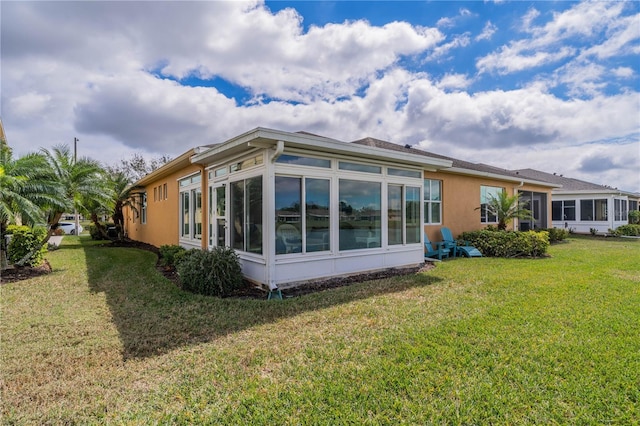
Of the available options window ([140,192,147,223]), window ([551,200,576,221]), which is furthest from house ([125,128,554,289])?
window ([551,200,576,221])

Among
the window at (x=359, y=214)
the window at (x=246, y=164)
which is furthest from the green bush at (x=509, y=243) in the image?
the window at (x=246, y=164)

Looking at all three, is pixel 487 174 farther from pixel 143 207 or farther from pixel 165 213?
pixel 143 207

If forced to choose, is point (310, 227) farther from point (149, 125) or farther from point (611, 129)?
point (149, 125)

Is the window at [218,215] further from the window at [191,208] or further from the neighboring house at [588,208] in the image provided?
the neighboring house at [588,208]

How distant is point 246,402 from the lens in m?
2.78

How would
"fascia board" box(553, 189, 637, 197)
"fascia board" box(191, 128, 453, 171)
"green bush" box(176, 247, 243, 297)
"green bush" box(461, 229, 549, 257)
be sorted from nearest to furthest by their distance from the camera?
"fascia board" box(191, 128, 453, 171) → "green bush" box(176, 247, 243, 297) → "green bush" box(461, 229, 549, 257) → "fascia board" box(553, 189, 637, 197)

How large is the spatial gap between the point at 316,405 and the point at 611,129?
764 inches

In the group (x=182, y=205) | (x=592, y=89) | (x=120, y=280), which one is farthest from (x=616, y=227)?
(x=120, y=280)

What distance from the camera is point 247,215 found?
279 inches

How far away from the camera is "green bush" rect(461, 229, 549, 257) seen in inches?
429

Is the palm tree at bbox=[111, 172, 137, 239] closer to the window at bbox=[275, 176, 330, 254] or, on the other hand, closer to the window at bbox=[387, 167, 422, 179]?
the window at bbox=[275, 176, 330, 254]

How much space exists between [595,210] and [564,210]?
5.71 feet

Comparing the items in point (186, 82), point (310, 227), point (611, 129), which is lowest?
point (310, 227)

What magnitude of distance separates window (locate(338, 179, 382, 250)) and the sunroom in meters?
0.02
